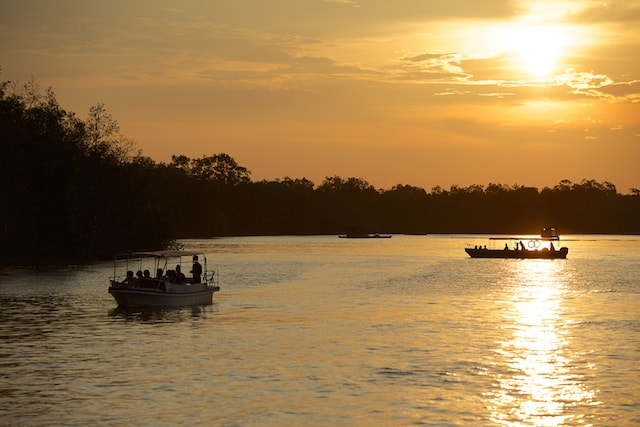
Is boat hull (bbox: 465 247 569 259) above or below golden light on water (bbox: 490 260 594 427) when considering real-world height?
above

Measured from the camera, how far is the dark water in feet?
102

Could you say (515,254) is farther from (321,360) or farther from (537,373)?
(537,373)

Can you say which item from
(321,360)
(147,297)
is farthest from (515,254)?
(321,360)

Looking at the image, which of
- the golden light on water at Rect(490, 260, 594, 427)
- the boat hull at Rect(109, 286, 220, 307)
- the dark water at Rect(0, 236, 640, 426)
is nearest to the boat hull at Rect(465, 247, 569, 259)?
the dark water at Rect(0, 236, 640, 426)

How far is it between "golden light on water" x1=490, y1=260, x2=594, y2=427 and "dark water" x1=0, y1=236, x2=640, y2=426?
3.4 inches

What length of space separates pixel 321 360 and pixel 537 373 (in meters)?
9.44

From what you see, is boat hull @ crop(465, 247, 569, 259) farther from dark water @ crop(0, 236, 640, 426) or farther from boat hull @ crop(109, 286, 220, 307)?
boat hull @ crop(109, 286, 220, 307)

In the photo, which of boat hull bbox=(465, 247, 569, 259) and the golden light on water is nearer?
the golden light on water

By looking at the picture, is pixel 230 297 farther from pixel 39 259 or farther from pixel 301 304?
pixel 39 259

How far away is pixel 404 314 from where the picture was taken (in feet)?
216

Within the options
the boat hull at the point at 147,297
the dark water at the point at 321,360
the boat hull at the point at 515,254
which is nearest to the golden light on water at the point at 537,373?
the dark water at the point at 321,360

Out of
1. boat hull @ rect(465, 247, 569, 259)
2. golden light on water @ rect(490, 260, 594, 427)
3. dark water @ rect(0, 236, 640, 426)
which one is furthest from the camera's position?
boat hull @ rect(465, 247, 569, 259)

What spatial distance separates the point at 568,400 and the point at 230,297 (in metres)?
48.6

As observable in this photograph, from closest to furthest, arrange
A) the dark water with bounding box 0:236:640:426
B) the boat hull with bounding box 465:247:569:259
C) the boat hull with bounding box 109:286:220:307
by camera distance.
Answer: the dark water with bounding box 0:236:640:426, the boat hull with bounding box 109:286:220:307, the boat hull with bounding box 465:247:569:259
